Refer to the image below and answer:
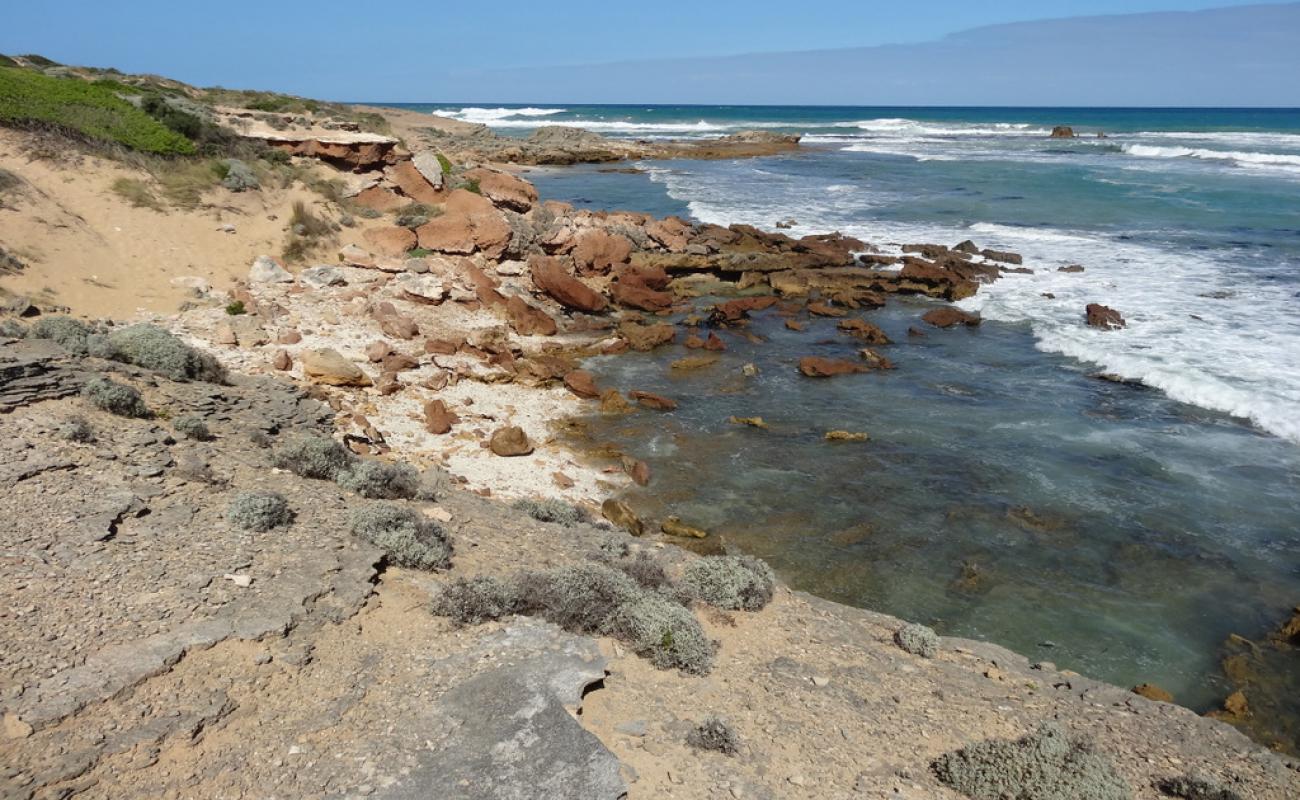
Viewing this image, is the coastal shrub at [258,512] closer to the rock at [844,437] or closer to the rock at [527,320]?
the rock at [844,437]

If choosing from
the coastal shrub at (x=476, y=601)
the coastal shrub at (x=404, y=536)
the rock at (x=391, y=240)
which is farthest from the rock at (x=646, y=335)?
the coastal shrub at (x=476, y=601)

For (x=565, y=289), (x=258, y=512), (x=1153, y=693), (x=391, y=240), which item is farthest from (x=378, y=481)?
(x=391, y=240)

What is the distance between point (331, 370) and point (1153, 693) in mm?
11798

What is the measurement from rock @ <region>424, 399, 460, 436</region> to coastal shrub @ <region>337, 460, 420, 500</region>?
2.98 meters

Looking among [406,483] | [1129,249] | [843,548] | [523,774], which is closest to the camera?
[523,774]

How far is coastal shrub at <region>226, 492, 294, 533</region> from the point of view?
6.78 m

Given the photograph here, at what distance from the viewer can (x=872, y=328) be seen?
1841cm

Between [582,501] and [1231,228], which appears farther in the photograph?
[1231,228]

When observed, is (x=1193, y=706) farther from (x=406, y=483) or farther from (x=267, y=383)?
(x=267, y=383)

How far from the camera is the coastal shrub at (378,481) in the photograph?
8.42 m

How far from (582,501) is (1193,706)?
22.9ft

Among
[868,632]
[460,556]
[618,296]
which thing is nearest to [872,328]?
[618,296]

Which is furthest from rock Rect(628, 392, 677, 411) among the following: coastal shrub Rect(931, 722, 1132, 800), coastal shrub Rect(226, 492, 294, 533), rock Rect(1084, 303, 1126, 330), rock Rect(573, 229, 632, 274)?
rock Rect(1084, 303, 1126, 330)

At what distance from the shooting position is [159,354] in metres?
10.2
